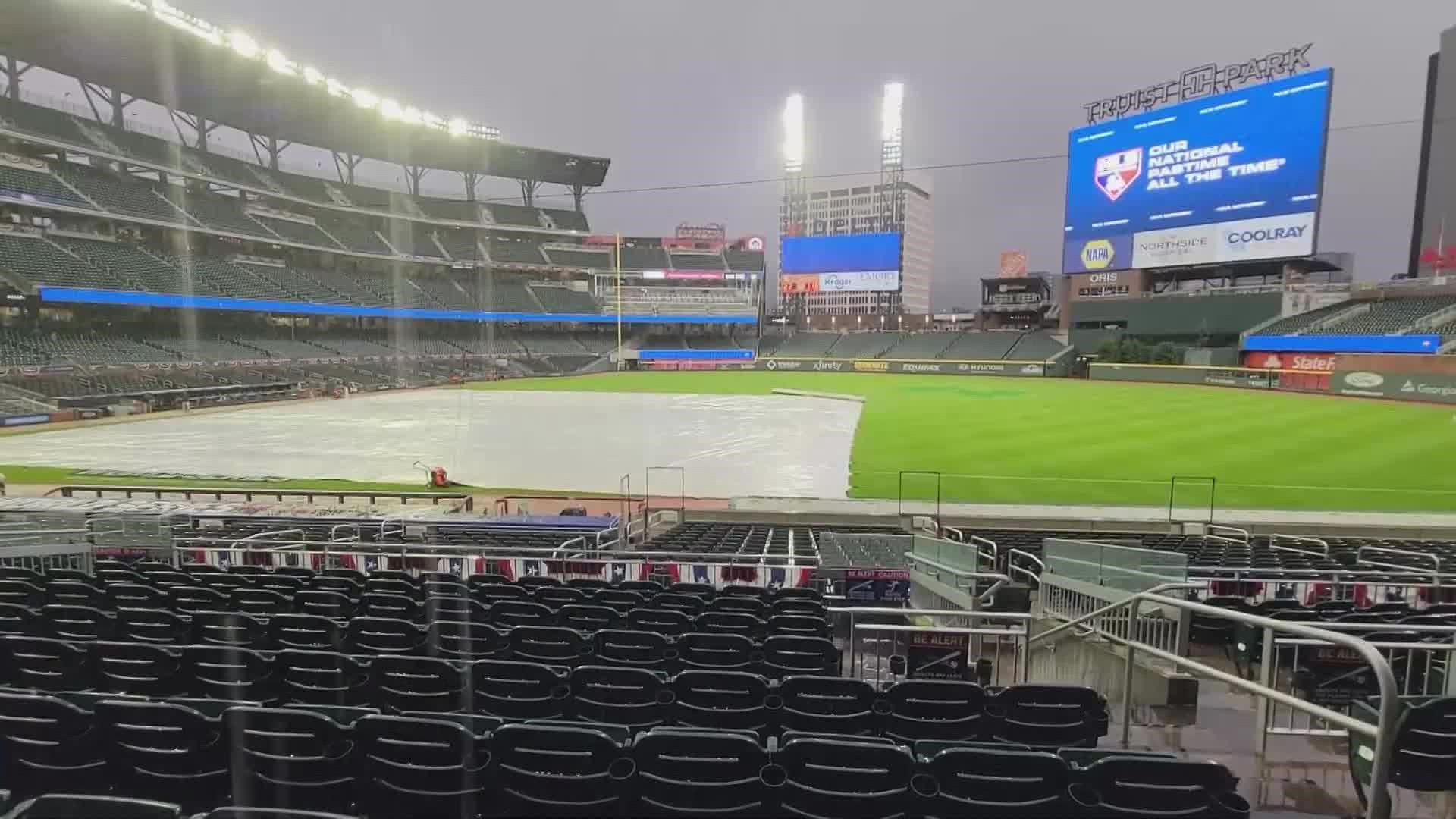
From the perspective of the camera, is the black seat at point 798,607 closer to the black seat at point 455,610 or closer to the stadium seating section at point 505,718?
the stadium seating section at point 505,718

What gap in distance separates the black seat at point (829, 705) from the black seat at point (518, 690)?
1.37 m

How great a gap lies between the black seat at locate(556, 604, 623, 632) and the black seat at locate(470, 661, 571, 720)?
1.42 m

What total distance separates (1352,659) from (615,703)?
6182mm

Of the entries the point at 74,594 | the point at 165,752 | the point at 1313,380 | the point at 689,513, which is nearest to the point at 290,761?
the point at 165,752

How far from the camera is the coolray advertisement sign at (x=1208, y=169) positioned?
1772 inches

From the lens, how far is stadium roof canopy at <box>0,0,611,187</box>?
3825 cm

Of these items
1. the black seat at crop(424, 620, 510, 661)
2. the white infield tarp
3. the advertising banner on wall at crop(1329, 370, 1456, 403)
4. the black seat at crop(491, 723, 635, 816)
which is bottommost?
the white infield tarp

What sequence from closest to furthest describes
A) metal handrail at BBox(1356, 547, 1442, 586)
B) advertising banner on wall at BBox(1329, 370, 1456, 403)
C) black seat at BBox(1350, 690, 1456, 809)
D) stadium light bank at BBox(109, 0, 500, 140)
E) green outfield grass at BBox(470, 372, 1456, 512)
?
black seat at BBox(1350, 690, 1456, 809) → metal handrail at BBox(1356, 547, 1442, 586) → green outfield grass at BBox(470, 372, 1456, 512) → advertising banner on wall at BBox(1329, 370, 1456, 403) → stadium light bank at BBox(109, 0, 500, 140)

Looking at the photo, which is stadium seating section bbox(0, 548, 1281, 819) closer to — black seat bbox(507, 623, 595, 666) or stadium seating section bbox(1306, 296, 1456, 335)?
black seat bbox(507, 623, 595, 666)

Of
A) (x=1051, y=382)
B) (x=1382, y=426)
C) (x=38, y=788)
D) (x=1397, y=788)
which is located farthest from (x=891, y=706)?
(x=1051, y=382)

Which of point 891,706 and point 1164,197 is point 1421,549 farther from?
point 1164,197

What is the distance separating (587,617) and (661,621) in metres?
0.68

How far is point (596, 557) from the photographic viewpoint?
9.59 meters

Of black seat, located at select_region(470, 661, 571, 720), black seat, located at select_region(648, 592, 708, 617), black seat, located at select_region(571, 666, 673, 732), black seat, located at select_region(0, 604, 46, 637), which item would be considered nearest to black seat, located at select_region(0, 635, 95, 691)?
black seat, located at select_region(0, 604, 46, 637)
